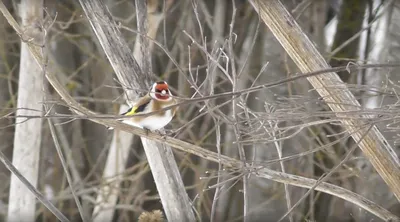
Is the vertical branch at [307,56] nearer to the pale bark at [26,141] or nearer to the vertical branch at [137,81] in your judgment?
the vertical branch at [137,81]

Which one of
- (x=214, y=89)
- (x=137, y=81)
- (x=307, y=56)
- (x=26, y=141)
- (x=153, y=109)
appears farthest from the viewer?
(x=214, y=89)

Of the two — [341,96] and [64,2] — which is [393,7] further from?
[341,96]

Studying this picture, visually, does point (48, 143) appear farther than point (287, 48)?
Yes

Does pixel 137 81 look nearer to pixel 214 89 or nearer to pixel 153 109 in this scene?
pixel 153 109

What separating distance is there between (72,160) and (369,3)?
279 cm

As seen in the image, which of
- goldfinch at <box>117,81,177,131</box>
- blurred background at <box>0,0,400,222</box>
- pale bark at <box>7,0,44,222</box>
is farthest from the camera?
blurred background at <box>0,0,400,222</box>

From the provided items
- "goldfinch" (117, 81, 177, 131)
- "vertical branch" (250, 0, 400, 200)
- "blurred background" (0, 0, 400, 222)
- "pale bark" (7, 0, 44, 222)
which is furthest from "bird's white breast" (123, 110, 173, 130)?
"blurred background" (0, 0, 400, 222)

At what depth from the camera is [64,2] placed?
592 centimetres

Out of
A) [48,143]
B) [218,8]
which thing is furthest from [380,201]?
[48,143]

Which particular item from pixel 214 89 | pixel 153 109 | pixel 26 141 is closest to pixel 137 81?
pixel 153 109

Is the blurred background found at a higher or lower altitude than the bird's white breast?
higher

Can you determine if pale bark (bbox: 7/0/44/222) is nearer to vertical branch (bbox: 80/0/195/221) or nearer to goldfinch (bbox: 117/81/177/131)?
vertical branch (bbox: 80/0/195/221)

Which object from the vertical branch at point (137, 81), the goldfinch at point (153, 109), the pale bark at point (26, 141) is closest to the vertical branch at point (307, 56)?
the goldfinch at point (153, 109)

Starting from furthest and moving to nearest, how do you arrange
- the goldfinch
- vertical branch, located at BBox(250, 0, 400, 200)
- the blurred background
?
1. the blurred background
2. the goldfinch
3. vertical branch, located at BBox(250, 0, 400, 200)
